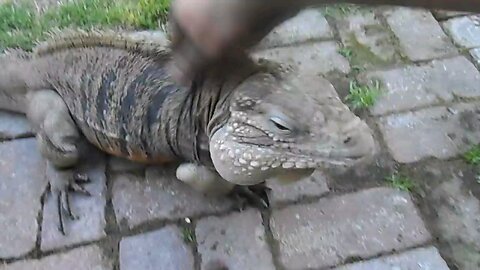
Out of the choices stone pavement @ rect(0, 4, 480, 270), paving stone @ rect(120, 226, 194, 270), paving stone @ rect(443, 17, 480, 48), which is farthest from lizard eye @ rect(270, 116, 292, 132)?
paving stone @ rect(443, 17, 480, 48)

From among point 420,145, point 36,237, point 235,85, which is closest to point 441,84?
point 420,145

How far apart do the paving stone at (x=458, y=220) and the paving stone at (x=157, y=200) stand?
0.97m

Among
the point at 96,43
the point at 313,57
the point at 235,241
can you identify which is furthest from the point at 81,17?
the point at 235,241

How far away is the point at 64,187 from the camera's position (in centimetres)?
315

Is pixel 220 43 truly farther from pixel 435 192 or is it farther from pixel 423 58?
pixel 423 58

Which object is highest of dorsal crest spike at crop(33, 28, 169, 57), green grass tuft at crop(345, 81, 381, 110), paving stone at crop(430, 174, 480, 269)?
dorsal crest spike at crop(33, 28, 169, 57)

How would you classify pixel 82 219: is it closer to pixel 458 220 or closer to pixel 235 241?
pixel 235 241

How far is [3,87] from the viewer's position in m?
3.40

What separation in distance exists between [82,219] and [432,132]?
1.77 meters

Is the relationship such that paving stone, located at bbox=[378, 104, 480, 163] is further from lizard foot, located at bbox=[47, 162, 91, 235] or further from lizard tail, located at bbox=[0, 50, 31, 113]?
→ lizard tail, located at bbox=[0, 50, 31, 113]

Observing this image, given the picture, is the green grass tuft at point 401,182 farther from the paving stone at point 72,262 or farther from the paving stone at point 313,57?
the paving stone at point 72,262

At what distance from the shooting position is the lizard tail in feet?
10.9

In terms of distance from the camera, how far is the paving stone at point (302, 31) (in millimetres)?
3857

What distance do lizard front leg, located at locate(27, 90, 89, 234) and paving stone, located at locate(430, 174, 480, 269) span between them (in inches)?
65.4
